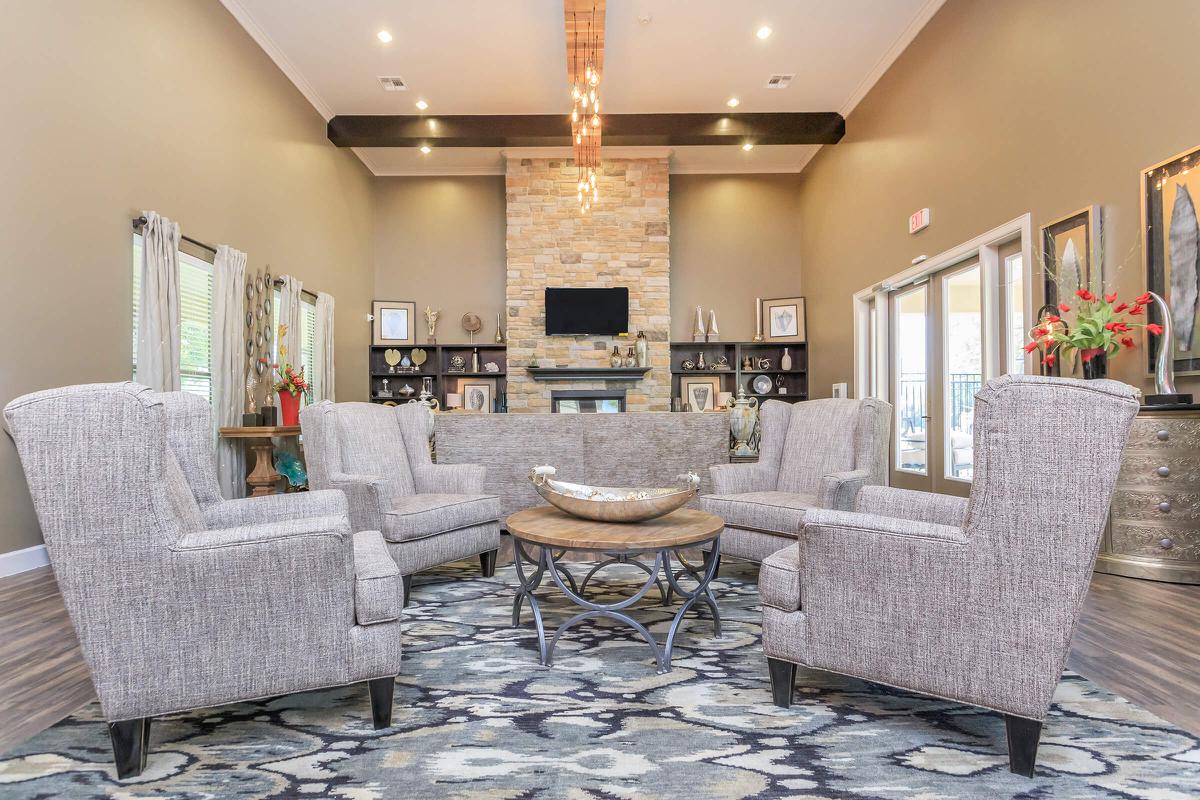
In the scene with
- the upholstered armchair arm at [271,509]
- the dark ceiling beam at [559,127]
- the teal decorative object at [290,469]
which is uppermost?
the dark ceiling beam at [559,127]

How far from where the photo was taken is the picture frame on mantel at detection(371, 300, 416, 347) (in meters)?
8.98

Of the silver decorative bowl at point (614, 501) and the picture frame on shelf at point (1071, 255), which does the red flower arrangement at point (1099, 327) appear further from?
the silver decorative bowl at point (614, 501)

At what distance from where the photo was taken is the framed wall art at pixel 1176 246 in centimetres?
329

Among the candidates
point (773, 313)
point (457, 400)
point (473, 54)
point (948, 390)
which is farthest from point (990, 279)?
point (457, 400)

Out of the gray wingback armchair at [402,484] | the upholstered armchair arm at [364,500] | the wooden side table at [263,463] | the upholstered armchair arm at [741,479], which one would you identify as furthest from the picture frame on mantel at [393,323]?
the upholstered armchair arm at [741,479]

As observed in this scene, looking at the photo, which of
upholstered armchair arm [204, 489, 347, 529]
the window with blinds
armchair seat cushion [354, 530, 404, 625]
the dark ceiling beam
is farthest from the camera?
the dark ceiling beam

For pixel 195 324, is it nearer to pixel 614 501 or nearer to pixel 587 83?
pixel 587 83

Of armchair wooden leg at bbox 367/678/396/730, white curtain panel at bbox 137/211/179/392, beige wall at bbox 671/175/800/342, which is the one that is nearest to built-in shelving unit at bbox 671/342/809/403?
beige wall at bbox 671/175/800/342

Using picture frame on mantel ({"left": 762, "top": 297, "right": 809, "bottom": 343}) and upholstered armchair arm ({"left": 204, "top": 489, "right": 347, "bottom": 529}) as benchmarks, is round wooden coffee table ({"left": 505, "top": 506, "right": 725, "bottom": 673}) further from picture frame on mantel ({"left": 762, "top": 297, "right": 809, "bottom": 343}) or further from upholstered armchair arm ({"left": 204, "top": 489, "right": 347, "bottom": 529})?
picture frame on mantel ({"left": 762, "top": 297, "right": 809, "bottom": 343})

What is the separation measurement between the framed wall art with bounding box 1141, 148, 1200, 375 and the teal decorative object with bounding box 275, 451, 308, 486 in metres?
5.71

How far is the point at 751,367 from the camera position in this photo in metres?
9.12

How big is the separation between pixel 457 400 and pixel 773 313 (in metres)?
4.23

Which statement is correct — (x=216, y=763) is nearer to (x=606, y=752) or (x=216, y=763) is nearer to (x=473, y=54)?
(x=606, y=752)

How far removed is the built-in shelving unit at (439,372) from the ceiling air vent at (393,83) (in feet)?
10.0
